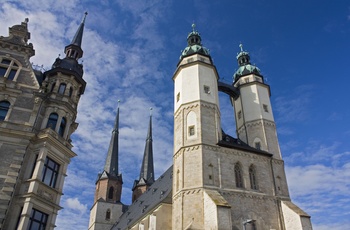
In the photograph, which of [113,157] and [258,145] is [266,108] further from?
[113,157]

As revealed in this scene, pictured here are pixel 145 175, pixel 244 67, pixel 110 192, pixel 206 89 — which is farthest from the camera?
pixel 145 175

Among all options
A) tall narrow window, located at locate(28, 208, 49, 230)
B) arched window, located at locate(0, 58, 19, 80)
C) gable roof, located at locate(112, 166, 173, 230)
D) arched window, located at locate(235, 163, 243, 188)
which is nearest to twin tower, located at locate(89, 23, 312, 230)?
arched window, located at locate(235, 163, 243, 188)

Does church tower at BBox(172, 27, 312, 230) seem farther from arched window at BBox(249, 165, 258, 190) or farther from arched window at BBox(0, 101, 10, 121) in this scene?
arched window at BBox(0, 101, 10, 121)

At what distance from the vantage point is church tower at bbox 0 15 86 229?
50.0ft

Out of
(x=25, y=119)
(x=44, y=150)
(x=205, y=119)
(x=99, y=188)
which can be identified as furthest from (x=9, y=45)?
(x=99, y=188)

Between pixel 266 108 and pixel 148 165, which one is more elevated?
pixel 148 165

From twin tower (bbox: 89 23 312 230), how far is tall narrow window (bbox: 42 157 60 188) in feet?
32.1

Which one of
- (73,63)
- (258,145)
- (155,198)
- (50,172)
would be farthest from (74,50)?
(155,198)

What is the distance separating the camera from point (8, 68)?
19078mm

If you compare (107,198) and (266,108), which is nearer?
(266,108)

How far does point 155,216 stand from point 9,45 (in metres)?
18.1

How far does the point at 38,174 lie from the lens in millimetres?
15867

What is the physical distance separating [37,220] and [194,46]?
904 inches

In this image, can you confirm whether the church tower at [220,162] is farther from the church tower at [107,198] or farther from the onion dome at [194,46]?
the church tower at [107,198]
